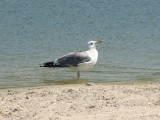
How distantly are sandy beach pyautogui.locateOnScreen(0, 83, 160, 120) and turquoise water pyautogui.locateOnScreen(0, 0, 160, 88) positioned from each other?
204 cm

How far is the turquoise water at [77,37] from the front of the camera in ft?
37.3

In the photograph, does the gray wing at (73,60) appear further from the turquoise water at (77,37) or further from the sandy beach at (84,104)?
the sandy beach at (84,104)

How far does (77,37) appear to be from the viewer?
641 inches

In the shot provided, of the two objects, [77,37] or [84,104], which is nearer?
[84,104]

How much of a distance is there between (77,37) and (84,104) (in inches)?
344

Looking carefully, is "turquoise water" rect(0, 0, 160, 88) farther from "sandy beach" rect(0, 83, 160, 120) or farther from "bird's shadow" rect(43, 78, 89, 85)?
"sandy beach" rect(0, 83, 160, 120)

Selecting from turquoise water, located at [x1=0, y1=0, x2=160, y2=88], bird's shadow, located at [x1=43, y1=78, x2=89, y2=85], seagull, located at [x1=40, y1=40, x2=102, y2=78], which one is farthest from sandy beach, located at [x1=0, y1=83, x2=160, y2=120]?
seagull, located at [x1=40, y1=40, x2=102, y2=78]

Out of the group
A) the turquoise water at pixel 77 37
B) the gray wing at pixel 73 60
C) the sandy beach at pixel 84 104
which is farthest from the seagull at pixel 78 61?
the sandy beach at pixel 84 104

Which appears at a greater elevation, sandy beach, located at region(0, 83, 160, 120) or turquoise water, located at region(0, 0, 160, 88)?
turquoise water, located at region(0, 0, 160, 88)

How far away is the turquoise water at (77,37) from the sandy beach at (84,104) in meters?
2.04

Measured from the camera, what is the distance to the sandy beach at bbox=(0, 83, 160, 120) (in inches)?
275

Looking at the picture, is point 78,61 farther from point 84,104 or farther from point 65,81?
point 84,104

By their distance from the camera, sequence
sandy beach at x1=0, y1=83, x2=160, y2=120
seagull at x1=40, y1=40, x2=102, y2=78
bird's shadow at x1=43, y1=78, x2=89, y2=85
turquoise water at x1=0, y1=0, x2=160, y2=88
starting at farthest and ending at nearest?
1. turquoise water at x1=0, y1=0, x2=160, y2=88
2. seagull at x1=40, y1=40, x2=102, y2=78
3. bird's shadow at x1=43, y1=78, x2=89, y2=85
4. sandy beach at x1=0, y1=83, x2=160, y2=120

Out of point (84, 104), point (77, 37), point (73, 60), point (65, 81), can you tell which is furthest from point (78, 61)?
point (77, 37)
